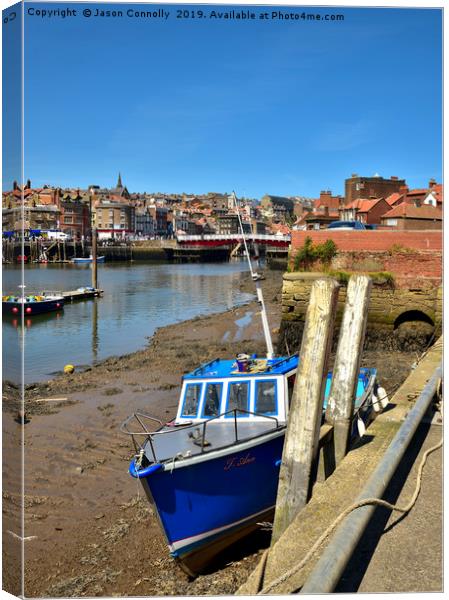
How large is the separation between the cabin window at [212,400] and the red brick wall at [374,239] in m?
8.40

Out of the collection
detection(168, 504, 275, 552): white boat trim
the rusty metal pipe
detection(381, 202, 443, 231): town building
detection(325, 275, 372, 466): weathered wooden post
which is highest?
detection(381, 202, 443, 231): town building

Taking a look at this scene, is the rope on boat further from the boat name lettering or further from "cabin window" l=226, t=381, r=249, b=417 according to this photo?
"cabin window" l=226, t=381, r=249, b=417

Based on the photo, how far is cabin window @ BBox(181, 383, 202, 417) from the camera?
646cm

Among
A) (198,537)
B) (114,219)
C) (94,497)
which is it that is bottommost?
(94,497)

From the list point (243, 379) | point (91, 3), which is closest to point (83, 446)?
point (243, 379)

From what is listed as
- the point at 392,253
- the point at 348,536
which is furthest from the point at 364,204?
the point at 348,536

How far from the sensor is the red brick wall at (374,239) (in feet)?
43.3

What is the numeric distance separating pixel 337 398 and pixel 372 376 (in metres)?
3.34

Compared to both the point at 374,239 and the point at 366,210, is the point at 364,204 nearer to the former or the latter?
the point at 366,210

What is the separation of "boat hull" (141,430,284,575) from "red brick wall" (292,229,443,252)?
8805 mm

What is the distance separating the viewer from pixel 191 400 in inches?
257

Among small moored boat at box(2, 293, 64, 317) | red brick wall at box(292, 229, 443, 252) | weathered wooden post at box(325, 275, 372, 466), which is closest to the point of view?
weathered wooden post at box(325, 275, 372, 466)

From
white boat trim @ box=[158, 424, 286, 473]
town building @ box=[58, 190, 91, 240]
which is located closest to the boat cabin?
white boat trim @ box=[158, 424, 286, 473]

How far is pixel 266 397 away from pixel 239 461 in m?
1.02
